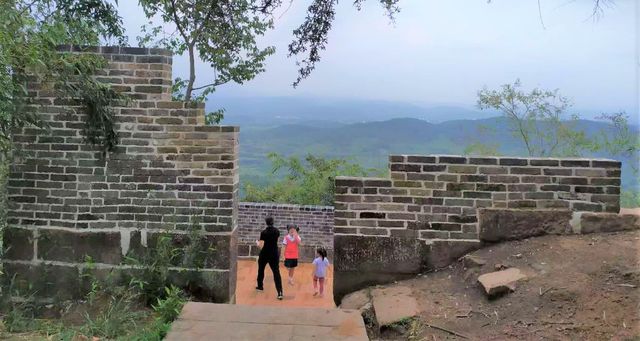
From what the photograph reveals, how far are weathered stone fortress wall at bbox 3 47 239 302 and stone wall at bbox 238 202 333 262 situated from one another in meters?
7.99

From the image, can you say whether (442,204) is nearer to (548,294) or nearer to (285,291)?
(548,294)

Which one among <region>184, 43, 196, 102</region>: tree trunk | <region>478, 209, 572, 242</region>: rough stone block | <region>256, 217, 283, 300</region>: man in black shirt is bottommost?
<region>256, 217, 283, 300</region>: man in black shirt

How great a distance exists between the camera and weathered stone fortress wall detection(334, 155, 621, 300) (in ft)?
16.4

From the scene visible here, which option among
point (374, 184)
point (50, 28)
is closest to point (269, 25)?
point (50, 28)

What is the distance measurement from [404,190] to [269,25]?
662cm

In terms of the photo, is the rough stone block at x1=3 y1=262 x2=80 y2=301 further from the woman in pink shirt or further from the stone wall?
the stone wall

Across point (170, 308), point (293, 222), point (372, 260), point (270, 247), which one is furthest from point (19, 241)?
point (293, 222)

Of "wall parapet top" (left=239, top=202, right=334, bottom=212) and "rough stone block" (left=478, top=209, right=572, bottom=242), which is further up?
"rough stone block" (left=478, top=209, right=572, bottom=242)

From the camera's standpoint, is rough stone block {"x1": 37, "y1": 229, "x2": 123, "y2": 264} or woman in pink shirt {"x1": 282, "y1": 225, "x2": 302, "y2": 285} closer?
rough stone block {"x1": 37, "y1": 229, "x2": 123, "y2": 264}

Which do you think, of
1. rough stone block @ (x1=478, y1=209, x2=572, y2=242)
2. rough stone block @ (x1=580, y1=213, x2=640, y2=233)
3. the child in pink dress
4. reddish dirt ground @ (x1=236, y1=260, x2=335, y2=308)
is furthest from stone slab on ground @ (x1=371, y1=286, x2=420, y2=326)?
the child in pink dress

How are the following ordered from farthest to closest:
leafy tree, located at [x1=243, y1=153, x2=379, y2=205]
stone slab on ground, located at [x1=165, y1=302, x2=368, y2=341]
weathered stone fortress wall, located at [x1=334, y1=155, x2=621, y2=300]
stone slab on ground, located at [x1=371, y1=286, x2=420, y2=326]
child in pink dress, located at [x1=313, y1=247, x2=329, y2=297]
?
leafy tree, located at [x1=243, y1=153, x2=379, y2=205] → child in pink dress, located at [x1=313, y1=247, x2=329, y2=297] → weathered stone fortress wall, located at [x1=334, y1=155, x2=621, y2=300] → stone slab on ground, located at [x1=371, y1=286, x2=420, y2=326] → stone slab on ground, located at [x1=165, y1=302, x2=368, y2=341]

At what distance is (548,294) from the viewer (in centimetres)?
400

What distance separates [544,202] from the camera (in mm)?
5047

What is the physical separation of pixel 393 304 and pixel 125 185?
2.89 metres
